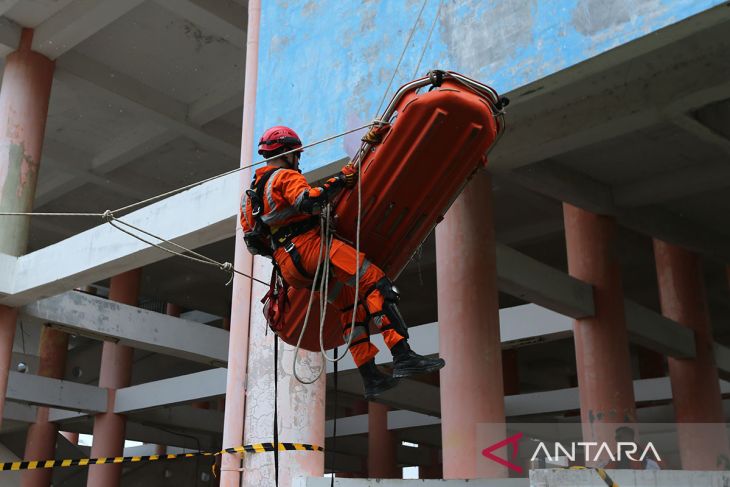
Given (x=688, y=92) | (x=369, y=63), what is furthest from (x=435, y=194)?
(x=688, y=92)

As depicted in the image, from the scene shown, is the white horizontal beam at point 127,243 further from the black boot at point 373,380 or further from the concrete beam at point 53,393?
the concrete beam at point 53,393

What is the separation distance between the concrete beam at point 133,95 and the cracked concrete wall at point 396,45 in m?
6.10

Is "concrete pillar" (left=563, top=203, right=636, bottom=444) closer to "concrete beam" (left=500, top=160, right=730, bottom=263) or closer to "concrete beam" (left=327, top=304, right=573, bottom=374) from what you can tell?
"concrete beam" (left=500, top=160, right=730, bottom=263)

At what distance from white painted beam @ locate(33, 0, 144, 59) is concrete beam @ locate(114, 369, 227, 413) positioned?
20.1ft

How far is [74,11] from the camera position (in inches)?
423

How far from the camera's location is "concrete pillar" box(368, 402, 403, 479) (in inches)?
722

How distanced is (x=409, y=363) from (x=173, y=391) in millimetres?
12324

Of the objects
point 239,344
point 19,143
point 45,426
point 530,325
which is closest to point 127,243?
point 239,344

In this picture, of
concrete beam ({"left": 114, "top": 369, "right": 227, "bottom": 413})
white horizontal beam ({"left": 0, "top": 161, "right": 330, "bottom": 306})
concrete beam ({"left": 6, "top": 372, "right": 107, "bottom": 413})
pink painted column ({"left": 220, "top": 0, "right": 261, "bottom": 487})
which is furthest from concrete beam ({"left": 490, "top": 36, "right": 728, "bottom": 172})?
concrete beam ({"left": 6, "top": 372, "right": 107, "bottom": 413})

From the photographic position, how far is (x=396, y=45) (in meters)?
5.80

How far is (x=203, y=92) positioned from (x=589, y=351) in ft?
23.4

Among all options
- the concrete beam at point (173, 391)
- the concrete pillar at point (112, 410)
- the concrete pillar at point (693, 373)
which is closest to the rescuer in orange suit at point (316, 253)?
the concrete pillar at point (693, 373)

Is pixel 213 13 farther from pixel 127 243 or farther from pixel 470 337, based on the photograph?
pixel 470 337

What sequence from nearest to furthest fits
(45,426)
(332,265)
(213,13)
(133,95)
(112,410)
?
(332,265) < (213,13) < (133,95) < (112,410) < (45,426)
